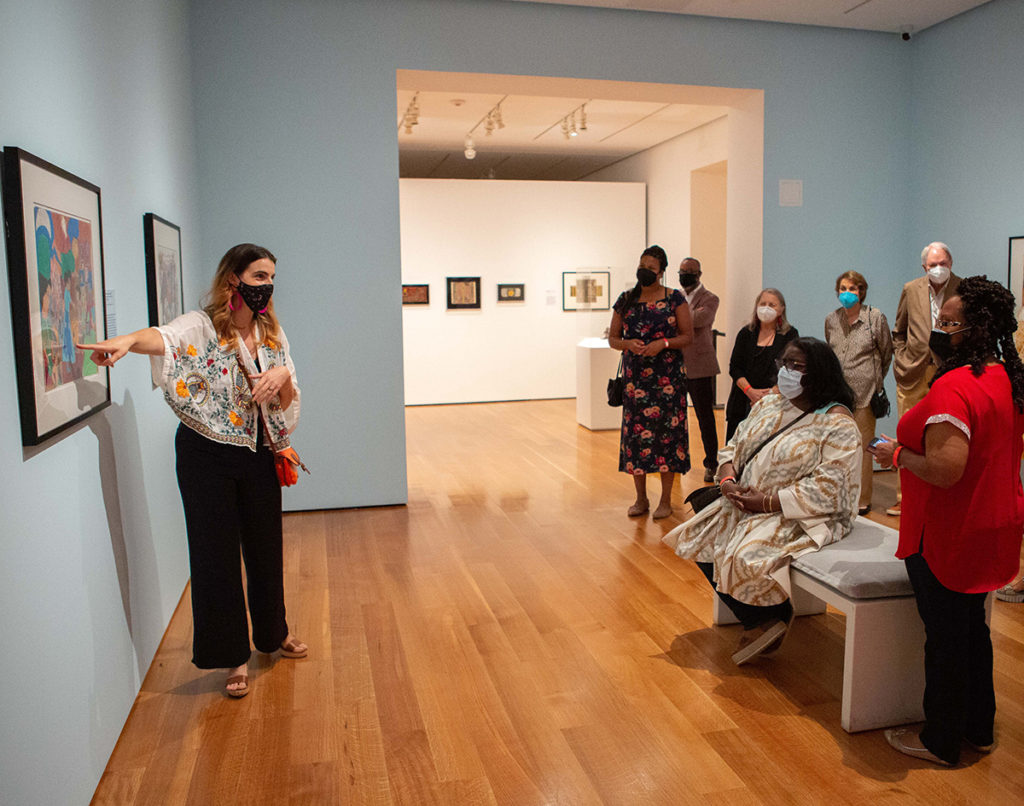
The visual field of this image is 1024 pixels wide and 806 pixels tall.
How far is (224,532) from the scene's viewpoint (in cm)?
325

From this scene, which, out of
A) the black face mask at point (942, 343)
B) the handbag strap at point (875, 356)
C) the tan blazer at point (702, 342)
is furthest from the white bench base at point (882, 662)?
the tan blazer at point (702, 342)

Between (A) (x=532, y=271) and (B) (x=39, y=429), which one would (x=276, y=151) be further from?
(A) (x=532, y=271)

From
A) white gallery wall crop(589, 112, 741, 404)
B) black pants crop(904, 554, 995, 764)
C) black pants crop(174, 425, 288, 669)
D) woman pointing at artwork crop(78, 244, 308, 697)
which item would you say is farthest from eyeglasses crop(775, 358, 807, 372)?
white gallery wall crop(589, 112, 741, 404)

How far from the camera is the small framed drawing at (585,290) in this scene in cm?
1248

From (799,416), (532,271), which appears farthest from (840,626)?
(532,271)

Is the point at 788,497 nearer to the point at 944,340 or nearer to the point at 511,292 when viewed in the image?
the point at 944,340

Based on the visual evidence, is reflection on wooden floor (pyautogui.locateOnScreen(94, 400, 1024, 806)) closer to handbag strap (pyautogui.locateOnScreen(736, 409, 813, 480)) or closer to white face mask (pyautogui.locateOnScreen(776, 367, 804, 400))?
handbag strap (pyautogui.locateOnScreen(736, 409, 813, 480))

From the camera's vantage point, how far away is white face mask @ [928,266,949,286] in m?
5.32

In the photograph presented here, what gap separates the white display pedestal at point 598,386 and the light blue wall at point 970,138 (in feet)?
11.4

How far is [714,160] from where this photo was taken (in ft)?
33.7

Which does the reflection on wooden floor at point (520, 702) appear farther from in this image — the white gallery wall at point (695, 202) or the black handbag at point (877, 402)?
the white gallery wall at point (695, 202)

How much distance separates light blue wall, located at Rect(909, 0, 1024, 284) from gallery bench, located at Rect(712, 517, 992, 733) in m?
3.95

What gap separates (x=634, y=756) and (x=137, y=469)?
219 centimetres

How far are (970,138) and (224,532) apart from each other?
5.98m
